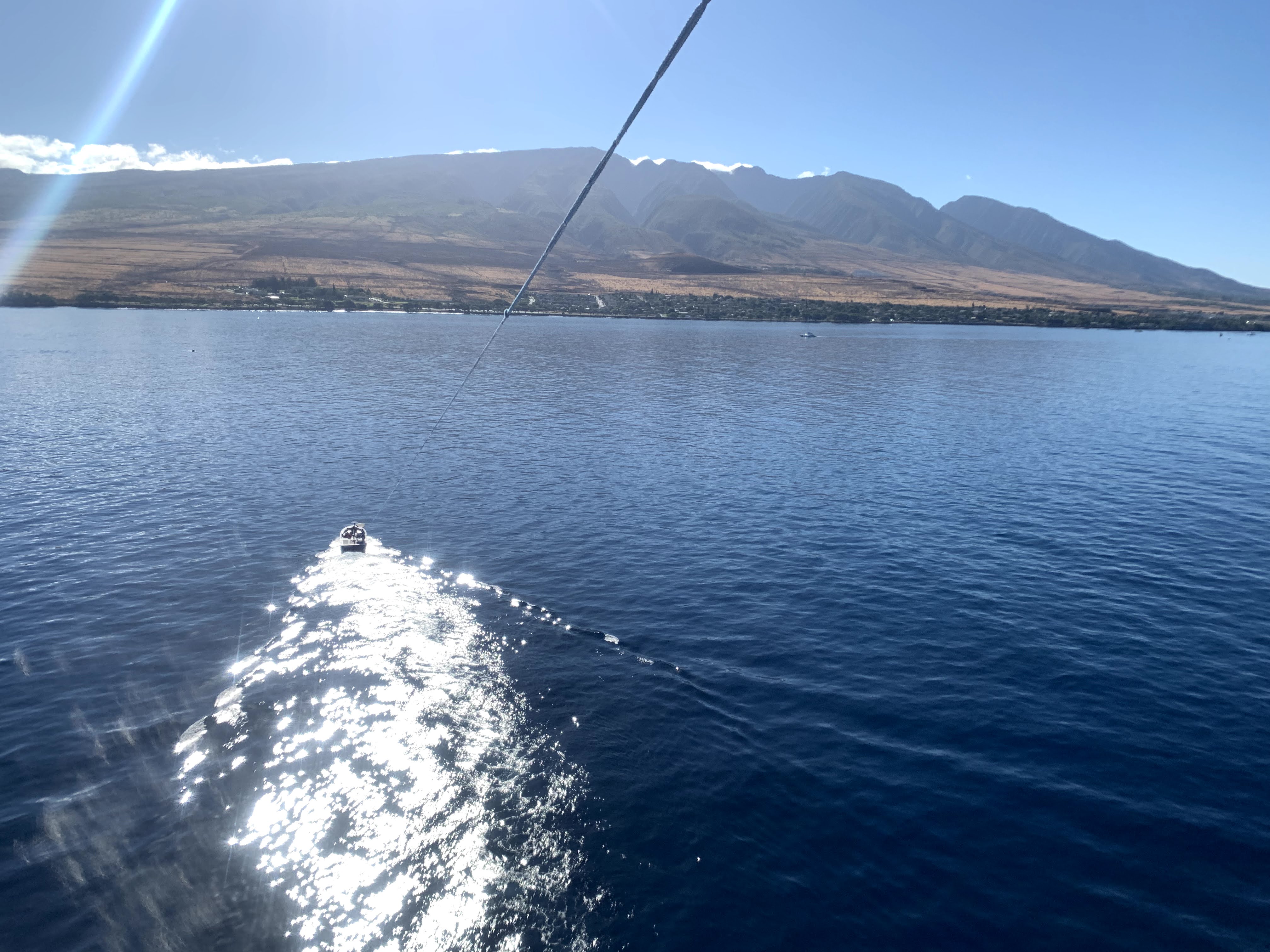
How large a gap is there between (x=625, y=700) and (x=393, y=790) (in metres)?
8.30

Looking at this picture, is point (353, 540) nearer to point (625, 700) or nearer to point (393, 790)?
point (393, 790)

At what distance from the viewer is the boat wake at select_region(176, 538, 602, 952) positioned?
16500 mm

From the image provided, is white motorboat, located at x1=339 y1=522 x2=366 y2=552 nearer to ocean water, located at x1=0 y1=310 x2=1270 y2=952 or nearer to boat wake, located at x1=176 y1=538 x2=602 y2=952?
ocean water, located at x1=0 y1=310 x2=1270 y2=952

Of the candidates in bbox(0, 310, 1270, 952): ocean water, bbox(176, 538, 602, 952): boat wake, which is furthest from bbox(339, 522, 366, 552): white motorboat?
bbox(176, 538, 602, 952): boat wake

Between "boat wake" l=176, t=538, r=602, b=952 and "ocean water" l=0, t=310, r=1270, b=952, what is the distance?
0.35 ft

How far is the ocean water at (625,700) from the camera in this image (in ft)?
55.8

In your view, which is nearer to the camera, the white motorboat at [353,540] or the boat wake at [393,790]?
the boat wake at [393,790]

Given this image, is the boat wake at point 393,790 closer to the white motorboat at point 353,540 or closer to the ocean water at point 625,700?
the ocean water at point 625,700

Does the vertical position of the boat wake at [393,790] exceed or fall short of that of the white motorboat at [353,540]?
it falls short

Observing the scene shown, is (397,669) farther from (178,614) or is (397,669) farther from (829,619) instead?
(829,619)

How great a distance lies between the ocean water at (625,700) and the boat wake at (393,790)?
0.11 metres

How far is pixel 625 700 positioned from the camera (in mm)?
25000

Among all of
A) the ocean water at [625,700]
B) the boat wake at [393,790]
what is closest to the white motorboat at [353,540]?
the ocean water at [625,700]

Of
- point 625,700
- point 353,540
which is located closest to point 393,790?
point 625,700
